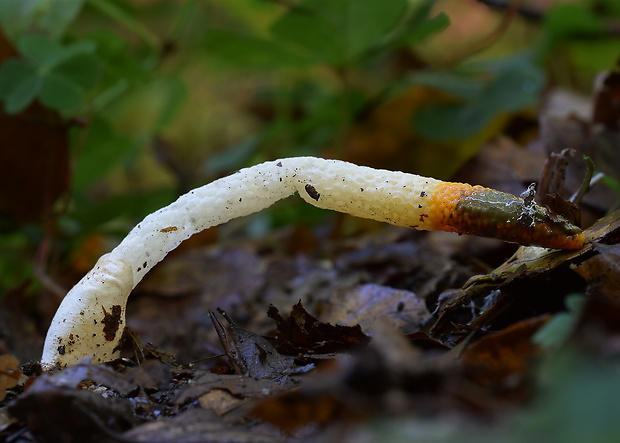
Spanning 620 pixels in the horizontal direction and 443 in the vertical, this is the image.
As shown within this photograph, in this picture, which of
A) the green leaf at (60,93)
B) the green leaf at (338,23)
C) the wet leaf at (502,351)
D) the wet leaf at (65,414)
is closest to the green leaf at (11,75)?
the green leaf at (60,93)

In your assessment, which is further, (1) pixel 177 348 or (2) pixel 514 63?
(2) pixel 514 63

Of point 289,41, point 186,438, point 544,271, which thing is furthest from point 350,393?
point 289,41

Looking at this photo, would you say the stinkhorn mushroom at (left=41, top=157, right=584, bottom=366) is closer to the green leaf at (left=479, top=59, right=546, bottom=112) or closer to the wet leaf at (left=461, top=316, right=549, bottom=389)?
the wet leaf at (left=461, top=316, right=549, bottom=389)

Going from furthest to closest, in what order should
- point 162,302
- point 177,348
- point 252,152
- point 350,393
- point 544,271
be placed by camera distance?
point 252,152 → point 162,302 → point 177,348 → point 544,271 → point 350,393

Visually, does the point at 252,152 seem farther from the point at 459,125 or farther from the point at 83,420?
the point at 83,420

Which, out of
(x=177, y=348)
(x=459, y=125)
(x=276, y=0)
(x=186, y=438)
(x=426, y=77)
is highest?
(x=276, y=0)

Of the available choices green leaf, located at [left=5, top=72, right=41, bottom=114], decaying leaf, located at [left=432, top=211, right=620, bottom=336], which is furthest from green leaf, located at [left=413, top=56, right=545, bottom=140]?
green leaf, located at [left=5, top=72, right=41, bottom=114]
